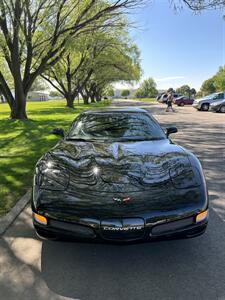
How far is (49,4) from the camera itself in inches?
520

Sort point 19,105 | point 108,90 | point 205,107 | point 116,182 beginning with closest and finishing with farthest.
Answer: point 116,182, point 19,105, point 205,107, point 108,90

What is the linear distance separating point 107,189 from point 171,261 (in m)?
0.97

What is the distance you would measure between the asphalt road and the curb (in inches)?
5.4

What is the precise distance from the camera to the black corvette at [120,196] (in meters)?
2.66

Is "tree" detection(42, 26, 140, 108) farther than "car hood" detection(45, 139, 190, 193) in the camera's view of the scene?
Yes

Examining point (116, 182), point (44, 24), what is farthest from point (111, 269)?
point (44, 24)

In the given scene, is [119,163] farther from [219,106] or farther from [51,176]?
[219,106]

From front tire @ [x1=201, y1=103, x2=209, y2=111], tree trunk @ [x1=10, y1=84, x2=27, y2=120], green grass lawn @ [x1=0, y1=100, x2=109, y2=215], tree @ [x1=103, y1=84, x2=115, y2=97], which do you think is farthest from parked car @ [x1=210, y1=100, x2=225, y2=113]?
tree @ [x1=103, y1=84, x2=115, y2=97]

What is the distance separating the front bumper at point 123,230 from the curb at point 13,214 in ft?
3.56

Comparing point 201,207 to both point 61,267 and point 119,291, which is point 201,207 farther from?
point 61,267

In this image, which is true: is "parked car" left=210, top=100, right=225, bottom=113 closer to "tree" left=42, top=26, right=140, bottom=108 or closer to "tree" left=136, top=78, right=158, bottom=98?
"tree" left=42, top=26, right=140, bottom=108

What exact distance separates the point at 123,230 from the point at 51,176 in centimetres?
104

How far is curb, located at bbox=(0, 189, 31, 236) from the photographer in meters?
3.67

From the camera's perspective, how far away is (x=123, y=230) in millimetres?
2611
